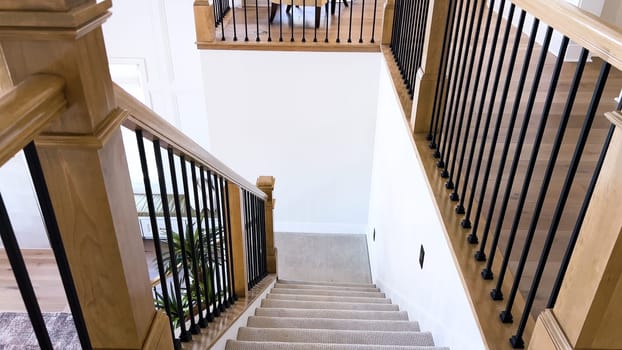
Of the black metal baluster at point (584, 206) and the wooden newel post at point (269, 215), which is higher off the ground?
the black metal baluster at point (584, 206)

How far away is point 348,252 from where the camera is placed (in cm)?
510

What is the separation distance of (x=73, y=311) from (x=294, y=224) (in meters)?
4.41

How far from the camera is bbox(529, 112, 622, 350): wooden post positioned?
0.88 meters

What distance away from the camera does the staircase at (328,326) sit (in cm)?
207

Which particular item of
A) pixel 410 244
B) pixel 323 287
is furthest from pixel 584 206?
pixel 323 287

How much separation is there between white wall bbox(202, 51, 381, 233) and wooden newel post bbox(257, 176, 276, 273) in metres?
1.27

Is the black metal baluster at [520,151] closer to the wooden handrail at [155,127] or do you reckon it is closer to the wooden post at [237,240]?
the wooden handrail at [155,127]

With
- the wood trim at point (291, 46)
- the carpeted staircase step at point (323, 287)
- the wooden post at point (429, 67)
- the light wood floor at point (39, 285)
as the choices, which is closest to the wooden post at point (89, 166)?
the wooden post at point (429, 67)

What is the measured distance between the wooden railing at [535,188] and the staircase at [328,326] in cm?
56

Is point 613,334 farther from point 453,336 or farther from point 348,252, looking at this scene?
point 348,252

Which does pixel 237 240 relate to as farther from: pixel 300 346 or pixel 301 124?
pixel 301 124

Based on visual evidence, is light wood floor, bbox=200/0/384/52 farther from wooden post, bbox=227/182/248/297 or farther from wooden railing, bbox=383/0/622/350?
wooden post, bbox=227/182/248/297

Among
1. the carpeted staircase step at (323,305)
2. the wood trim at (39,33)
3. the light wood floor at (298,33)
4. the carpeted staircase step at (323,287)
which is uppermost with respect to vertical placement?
the wood trim at (39,33)

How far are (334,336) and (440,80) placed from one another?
1393mm
